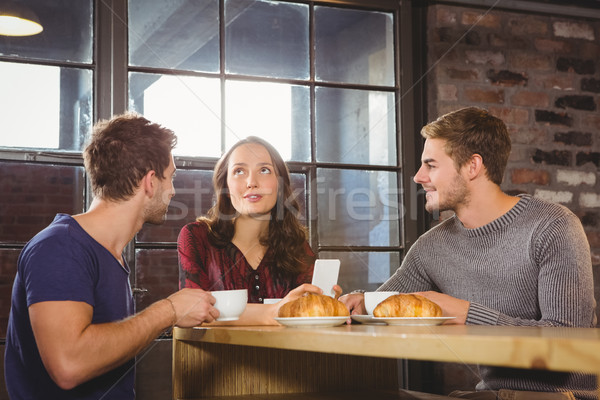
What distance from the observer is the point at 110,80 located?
2631 mm

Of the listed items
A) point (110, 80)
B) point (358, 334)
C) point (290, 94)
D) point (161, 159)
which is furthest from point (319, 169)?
point (358, 334)

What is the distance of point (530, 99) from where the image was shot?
10.00 ft

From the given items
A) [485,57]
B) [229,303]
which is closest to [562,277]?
[229,303]

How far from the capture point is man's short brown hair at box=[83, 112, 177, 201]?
1605mm

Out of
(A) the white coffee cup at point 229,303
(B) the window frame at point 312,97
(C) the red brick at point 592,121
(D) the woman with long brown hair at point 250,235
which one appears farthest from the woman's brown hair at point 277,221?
(C) the red brick at point 592,121

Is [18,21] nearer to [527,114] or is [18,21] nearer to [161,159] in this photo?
[161,159]

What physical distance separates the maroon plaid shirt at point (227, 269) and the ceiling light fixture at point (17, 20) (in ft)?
3.42

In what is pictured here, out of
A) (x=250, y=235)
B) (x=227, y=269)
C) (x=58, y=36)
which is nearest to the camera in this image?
(x=227, y=269)

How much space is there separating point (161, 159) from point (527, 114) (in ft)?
6.44

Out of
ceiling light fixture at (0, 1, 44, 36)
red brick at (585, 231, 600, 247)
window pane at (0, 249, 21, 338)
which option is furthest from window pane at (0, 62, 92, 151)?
red brick at (585, 231, 600, 247)

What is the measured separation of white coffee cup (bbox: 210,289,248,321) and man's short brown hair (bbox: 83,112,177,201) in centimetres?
37

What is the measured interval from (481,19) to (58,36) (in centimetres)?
183

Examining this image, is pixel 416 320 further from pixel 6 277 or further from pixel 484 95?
pixel 484 95

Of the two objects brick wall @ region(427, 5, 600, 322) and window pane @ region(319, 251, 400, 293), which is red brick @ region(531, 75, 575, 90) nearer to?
brick wall @ region(427, 5, 600, 322)
